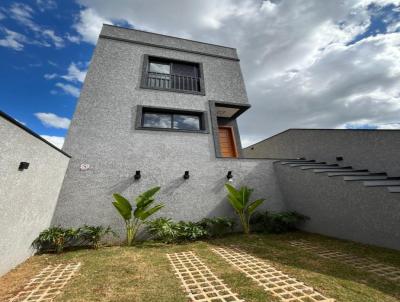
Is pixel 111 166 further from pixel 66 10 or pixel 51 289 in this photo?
pixel 66 10

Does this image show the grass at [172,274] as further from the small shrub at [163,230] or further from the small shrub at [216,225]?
the small shrub at [216,225]

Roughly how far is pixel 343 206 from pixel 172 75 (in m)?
8.57

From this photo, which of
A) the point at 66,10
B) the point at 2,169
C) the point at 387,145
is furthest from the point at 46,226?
the point at 387,145

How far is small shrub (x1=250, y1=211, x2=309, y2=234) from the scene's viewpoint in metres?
6.05

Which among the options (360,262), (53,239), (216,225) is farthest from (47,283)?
(360,262)

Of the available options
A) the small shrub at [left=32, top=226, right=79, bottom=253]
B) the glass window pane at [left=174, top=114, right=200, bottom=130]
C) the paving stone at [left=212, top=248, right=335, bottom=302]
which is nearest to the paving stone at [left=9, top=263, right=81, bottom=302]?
the small shrub at [left=32, top=226, right=79, bottom=253]

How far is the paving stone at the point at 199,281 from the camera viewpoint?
2418mm

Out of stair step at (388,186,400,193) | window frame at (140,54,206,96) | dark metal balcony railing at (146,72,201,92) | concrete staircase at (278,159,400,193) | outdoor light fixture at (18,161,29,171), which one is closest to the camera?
outdoor light fixture at (18,161,29,171)

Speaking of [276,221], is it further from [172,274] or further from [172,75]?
[172,75]

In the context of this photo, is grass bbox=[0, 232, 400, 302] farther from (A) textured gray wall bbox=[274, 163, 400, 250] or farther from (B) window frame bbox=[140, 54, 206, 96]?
(B) window frame bbox=[140, 54, 206, 96]

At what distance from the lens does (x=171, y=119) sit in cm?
782

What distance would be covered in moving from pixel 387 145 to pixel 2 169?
10.0 meters

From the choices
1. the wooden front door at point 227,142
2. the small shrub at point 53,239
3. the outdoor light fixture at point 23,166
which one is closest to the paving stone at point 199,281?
the small shrub at point 53,239

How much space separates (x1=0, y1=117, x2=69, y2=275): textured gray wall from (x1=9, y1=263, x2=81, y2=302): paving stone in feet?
2.66
